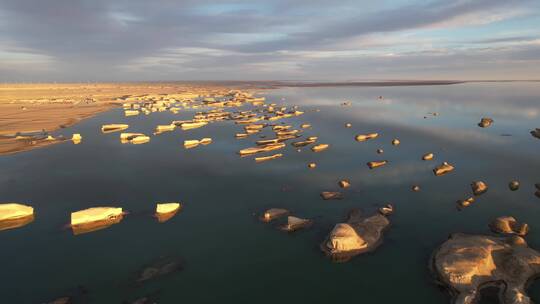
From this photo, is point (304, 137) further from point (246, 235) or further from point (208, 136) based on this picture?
point (246, 235)

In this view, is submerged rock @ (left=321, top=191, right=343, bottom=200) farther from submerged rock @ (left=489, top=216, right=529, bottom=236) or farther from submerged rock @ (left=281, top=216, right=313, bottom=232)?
submerged rock @ (left=489, top=216, right=529, bottom=236)

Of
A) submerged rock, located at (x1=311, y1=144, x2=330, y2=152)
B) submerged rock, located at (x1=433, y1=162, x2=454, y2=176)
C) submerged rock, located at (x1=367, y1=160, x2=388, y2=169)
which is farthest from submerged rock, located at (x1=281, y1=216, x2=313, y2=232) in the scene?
submerged rock, located at (x1=311, y1=144, x2=330, y2=152)

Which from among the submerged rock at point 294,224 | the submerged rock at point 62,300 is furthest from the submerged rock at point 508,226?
the submerged rock at point 62,300

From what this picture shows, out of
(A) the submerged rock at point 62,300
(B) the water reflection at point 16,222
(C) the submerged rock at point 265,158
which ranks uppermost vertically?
(C) the submerged rock at point 265,158

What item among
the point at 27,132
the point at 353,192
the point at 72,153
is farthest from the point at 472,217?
the point at 27,132

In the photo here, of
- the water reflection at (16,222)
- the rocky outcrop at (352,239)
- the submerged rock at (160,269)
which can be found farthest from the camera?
the water reflection at (16,222)

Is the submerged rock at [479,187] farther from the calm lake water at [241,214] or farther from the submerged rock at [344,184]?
the submerged rock at [344,184]

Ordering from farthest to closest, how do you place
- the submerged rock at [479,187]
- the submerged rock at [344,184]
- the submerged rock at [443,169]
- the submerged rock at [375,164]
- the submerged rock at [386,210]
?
the submerged rock at [375,164]
the submerged rock at [443,169]
the submerged rock at [344,184]
the submerged rock at [479,187]
the submerged rock at [386,210]

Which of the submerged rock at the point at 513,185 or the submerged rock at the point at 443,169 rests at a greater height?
→ the submerged rock at the point at 443,169
